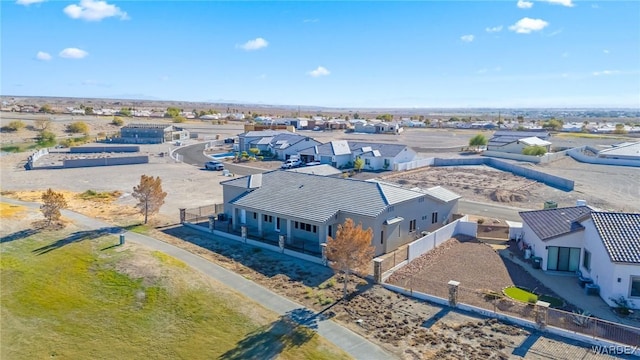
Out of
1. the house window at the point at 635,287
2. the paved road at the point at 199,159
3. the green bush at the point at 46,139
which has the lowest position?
the house window at the point at 635,287

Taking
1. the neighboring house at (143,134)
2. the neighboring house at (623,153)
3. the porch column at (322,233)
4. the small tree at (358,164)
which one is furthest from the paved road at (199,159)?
the neighboring house at (623,153)

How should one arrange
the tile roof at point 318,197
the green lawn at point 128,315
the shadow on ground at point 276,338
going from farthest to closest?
1. the tile roof at point 318,197
2. the green lawn at point 128,315
3. the shadow on ground at point 276,338

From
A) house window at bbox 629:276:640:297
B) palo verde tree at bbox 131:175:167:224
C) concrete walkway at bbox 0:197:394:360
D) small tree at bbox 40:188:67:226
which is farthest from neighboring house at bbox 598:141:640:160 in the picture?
small tree at bbox 40:188:67:226

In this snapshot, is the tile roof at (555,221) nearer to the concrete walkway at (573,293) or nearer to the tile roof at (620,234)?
the tile roof at (620,234)

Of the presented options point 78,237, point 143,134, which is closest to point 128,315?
point 78,237

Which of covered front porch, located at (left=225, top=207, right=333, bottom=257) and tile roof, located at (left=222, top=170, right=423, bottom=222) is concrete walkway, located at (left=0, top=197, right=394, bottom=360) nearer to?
covered front porch, located at (left=225, top=207, right=333, bottom=257)

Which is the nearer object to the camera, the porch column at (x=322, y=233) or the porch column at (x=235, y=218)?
the porch column at (x=322, y=233)
